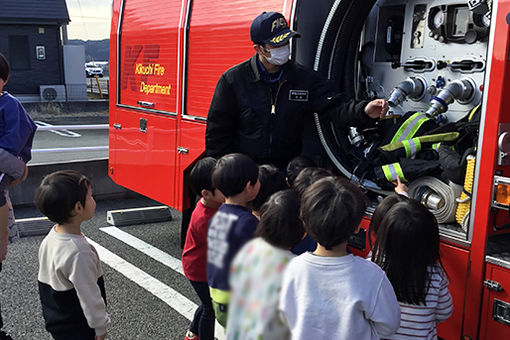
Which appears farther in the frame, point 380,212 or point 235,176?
point 380,212

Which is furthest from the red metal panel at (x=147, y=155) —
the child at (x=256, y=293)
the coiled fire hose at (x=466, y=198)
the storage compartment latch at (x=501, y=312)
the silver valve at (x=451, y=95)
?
the child at (x=256, y=293)

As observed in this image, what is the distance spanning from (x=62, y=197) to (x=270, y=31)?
5.03 feet

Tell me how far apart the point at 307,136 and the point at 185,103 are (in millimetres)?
1293

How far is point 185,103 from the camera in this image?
452 centimetres

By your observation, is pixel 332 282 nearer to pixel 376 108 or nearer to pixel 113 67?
pixel 376 108

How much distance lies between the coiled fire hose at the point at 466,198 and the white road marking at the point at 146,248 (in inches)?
97.0

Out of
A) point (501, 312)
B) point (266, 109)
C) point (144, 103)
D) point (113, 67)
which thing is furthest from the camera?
point (113, 67)

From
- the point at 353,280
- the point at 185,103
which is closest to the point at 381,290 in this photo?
the point at 353,280

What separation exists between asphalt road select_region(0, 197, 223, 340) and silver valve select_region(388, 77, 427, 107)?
193 centimetres

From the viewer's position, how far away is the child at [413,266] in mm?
2025

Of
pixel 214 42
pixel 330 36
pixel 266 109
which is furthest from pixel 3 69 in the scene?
pixel 330 36

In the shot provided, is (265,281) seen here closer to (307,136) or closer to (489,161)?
(489,161)

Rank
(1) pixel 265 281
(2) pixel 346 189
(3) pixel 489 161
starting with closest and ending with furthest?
(1) pixel 265 281 < (2) pixel 346 189 < (3) pixel 489 161

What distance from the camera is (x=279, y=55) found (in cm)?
314
